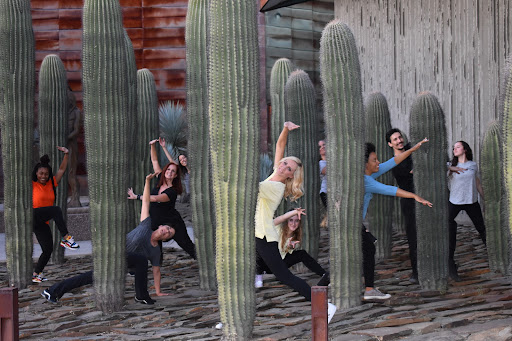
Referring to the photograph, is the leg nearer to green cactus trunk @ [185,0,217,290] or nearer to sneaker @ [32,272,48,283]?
green cactus trunk @ [185,0,217,290]

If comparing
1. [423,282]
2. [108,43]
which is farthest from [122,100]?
[423,282]

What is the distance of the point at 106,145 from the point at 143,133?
282 centimetres

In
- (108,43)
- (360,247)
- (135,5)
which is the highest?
(135,5)

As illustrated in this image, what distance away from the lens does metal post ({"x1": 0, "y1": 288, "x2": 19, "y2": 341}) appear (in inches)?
181

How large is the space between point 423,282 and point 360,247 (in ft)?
3.63

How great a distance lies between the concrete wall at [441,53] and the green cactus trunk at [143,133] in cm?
550

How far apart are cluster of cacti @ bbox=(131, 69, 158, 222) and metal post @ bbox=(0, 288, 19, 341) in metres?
5.12

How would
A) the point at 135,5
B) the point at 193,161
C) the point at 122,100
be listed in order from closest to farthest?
the point at 122,100 → the point at 193,161 → the point at 135,5

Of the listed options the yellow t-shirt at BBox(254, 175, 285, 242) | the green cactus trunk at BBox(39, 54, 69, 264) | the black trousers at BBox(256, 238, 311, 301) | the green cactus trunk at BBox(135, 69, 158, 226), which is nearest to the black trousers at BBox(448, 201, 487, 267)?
the black trousers at BBox(256, 238, 311, 301)

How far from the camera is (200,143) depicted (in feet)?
26.8

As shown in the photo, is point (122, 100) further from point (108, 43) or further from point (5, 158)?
point (5, 158)

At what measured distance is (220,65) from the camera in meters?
5.92

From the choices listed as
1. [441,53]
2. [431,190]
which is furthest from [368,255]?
[441,53]

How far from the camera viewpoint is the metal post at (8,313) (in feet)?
15.1
